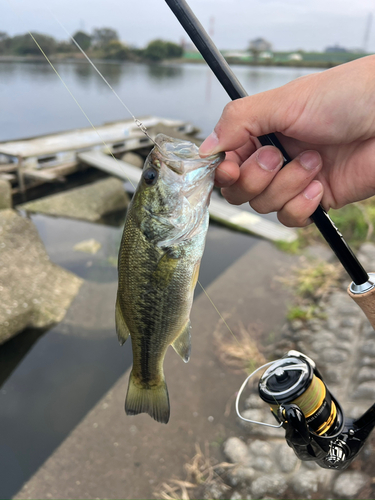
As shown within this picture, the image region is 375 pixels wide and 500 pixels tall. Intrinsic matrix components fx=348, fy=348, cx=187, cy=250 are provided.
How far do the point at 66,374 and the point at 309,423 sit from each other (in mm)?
3165

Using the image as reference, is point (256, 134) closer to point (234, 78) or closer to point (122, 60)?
point (234, 78)

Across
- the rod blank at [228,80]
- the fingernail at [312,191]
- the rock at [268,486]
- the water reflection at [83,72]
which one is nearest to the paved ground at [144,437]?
the rock at [268,486]

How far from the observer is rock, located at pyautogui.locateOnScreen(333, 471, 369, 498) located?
2.34 meters

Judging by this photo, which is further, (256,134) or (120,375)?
(120,375)

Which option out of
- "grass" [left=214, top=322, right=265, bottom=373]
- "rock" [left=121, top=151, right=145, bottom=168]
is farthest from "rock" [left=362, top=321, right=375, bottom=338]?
"rock" [left=121, top=151, right=145, bottom=168]

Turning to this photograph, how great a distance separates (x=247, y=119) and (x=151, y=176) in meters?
0.43

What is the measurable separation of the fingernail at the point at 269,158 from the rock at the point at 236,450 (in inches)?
92.9

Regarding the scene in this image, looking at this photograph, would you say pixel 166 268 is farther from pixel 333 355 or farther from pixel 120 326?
pixel 333 355

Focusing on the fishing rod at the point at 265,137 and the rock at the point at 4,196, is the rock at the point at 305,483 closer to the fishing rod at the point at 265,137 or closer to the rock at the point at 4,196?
the fishing rod at the point at 265,137

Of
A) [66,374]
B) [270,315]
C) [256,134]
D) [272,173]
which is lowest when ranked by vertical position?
[66,374]

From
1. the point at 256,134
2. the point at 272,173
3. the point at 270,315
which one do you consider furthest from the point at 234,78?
the point at 270,315

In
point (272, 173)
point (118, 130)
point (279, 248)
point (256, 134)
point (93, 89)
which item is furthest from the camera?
point (93, 89)

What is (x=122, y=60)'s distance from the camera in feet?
56.2

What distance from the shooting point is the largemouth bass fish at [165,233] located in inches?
50.9
